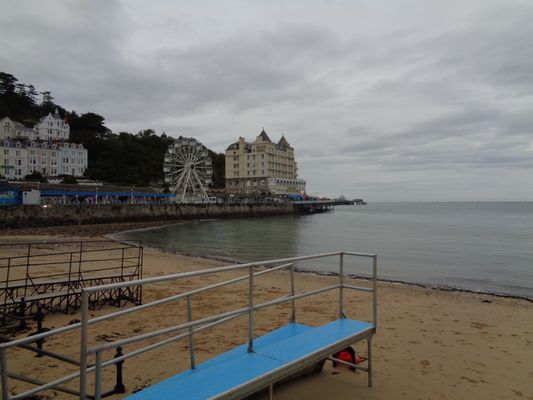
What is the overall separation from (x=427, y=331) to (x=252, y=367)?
18.3 feet

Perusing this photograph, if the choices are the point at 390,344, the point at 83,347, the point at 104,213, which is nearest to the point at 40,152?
the point at 104,213

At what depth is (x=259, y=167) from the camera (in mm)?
117562

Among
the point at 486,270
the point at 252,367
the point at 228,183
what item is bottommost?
the point at 486,270

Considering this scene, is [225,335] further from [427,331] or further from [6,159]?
[6,159]

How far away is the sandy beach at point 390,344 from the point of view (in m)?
4.93

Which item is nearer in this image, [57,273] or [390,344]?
[390,344]

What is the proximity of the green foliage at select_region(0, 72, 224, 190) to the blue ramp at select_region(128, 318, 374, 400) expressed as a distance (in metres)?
85.5

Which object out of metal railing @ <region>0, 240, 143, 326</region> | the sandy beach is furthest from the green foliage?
the sandy beach

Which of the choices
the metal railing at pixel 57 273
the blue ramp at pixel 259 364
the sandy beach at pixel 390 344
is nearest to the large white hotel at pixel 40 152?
the metal railing at pixel 57 273

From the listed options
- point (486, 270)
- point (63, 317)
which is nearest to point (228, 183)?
point (486, 270)

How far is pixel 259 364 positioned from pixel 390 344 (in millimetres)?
4016

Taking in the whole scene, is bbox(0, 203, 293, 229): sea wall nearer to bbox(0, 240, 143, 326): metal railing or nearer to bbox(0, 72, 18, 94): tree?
bbox(0, 240, 143, 326): metal railing

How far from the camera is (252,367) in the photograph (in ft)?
11.6

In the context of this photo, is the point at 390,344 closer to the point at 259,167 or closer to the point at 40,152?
the point at 40,152
